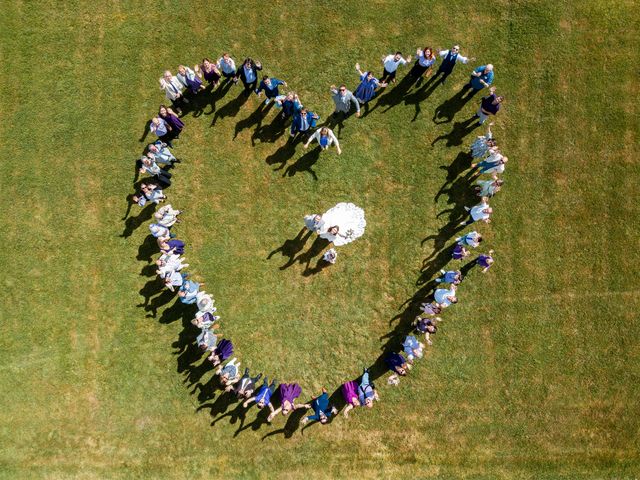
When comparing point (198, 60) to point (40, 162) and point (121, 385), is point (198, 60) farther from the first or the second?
point (121, 385)

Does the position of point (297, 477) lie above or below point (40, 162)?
below

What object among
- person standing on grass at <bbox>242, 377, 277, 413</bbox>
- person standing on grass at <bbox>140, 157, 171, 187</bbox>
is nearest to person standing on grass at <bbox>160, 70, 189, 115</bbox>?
person standing on grass at <bbox>140, 157, 171, 187</bbox>

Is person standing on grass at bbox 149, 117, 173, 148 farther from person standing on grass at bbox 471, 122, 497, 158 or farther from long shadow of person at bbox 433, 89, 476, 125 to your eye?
person standing on grass at bbox 471, 122, 497, 158

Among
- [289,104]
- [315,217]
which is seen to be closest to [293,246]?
[315,217]

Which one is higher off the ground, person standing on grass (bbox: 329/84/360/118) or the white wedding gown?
person standing on grass (bbox: 329/84/360/118)

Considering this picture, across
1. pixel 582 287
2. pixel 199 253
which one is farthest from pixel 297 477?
pixel 582 287

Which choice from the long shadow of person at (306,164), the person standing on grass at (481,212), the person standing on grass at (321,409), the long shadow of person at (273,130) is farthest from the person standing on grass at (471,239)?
the long shadow of person at (273,130)
